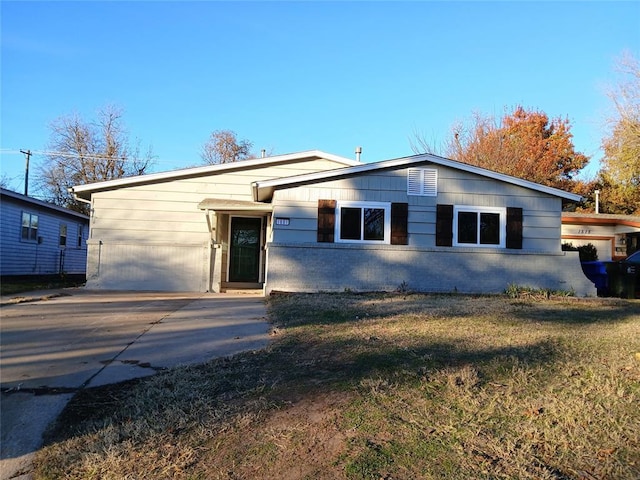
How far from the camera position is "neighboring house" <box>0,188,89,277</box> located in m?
18.4

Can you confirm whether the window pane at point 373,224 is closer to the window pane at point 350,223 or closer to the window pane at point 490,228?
the window pane at point 350,223

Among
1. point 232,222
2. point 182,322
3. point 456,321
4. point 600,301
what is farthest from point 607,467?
point 232,222

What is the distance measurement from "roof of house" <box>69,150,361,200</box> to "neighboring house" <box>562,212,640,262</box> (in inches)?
391

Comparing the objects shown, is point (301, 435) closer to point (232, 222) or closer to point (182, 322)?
point (182, 322)

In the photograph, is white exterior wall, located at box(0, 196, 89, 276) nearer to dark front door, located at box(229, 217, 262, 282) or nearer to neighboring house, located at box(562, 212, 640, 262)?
dark front door, located at box(229, 217, 262, 282)

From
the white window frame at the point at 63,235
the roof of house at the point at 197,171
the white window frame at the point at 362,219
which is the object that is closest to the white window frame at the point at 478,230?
the white window frame at the point at 362,219

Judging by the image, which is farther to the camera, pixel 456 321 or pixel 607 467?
pixel 456 321

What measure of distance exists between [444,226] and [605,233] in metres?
11.0

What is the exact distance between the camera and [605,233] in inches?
781

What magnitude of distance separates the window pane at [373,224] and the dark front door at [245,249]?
4.09 m

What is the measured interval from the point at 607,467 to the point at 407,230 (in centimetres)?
989

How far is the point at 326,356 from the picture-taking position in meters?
5.26

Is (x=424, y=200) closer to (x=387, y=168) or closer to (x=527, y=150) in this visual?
(x=387, y=168)

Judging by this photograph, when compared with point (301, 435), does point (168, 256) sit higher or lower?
higher
